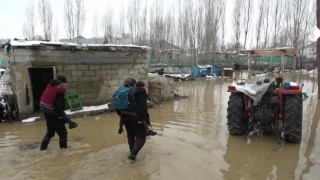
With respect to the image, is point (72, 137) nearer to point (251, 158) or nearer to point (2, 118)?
point (2, 118)

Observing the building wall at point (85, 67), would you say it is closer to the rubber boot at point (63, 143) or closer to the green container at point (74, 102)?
the green container at point (74, 102)

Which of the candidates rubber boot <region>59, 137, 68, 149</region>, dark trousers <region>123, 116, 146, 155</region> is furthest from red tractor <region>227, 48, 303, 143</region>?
rubber boot <region>59, 137, 68, 149</region>

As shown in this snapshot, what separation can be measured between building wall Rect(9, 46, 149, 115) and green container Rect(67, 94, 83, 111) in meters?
0.31

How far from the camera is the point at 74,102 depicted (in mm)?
9938

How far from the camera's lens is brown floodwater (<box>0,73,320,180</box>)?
16.0ft

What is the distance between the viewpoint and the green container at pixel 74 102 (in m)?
9.73

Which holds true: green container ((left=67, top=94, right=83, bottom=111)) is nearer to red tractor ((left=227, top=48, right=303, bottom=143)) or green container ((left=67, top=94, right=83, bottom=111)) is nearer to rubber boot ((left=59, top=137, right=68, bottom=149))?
rubber boot ((left=59, top=137, right=68, bottom=149))

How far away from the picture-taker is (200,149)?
616 centimetres

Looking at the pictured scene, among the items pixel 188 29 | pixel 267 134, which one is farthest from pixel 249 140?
pixel 188 29

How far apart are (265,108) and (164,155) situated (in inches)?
97.7

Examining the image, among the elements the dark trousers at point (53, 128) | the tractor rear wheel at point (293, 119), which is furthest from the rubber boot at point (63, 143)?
the tractor rear wheel at point (293, 119)

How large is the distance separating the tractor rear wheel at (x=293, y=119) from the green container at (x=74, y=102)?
20.7 ft

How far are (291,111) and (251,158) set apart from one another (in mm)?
1419

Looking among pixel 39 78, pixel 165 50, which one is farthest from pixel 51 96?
pixel 165 50
